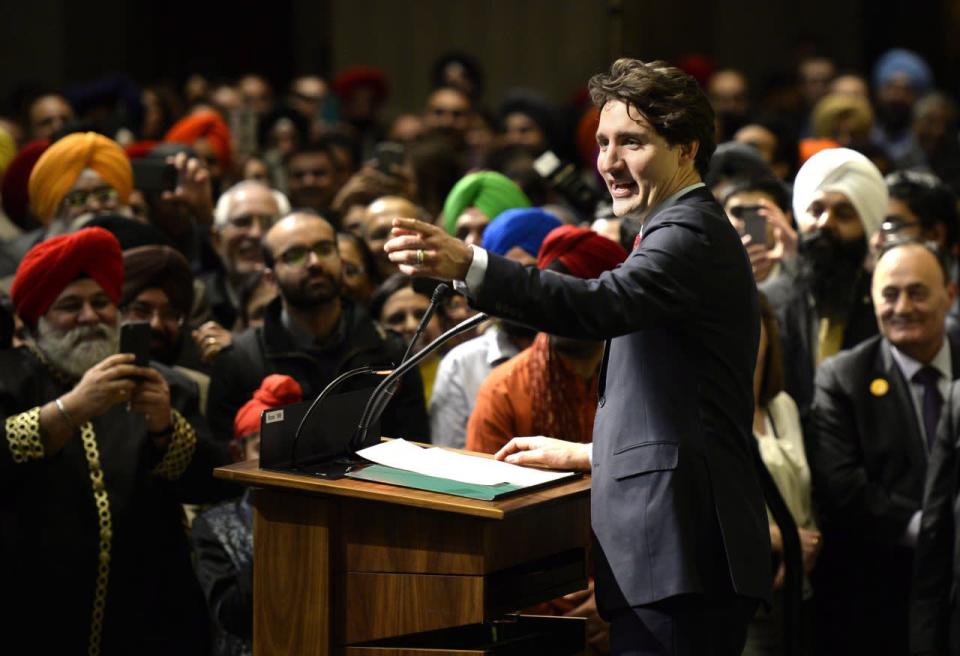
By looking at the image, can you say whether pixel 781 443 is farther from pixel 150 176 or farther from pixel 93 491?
pixel 150 176

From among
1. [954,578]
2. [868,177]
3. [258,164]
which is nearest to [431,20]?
[258,164]

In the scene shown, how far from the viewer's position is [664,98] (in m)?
2.99

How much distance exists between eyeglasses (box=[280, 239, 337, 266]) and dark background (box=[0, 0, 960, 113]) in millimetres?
6452

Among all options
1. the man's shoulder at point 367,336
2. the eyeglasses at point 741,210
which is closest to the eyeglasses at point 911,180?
the eyeglasses at point 741,210

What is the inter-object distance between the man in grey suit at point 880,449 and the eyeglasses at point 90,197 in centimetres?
283

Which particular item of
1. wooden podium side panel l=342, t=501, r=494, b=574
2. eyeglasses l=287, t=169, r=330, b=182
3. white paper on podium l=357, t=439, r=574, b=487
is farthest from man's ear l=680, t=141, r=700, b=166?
eyeglasses l=287, t=169, r=330, b=182

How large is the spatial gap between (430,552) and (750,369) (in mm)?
733

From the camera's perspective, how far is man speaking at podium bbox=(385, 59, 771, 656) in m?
2.91

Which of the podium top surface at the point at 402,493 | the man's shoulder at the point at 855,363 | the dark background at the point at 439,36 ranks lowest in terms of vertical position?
the podium top surface at the point at 402,493

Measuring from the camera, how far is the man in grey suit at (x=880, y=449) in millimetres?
4746

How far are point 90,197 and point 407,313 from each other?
1.47 metres

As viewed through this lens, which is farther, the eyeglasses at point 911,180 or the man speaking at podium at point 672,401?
the eyeglasses at point 911,180

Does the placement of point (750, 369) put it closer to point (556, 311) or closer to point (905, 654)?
point (556, 311)

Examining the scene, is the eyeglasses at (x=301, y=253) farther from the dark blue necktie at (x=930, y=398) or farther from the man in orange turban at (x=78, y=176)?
the dark blue necktie at (x=930, y=398)
